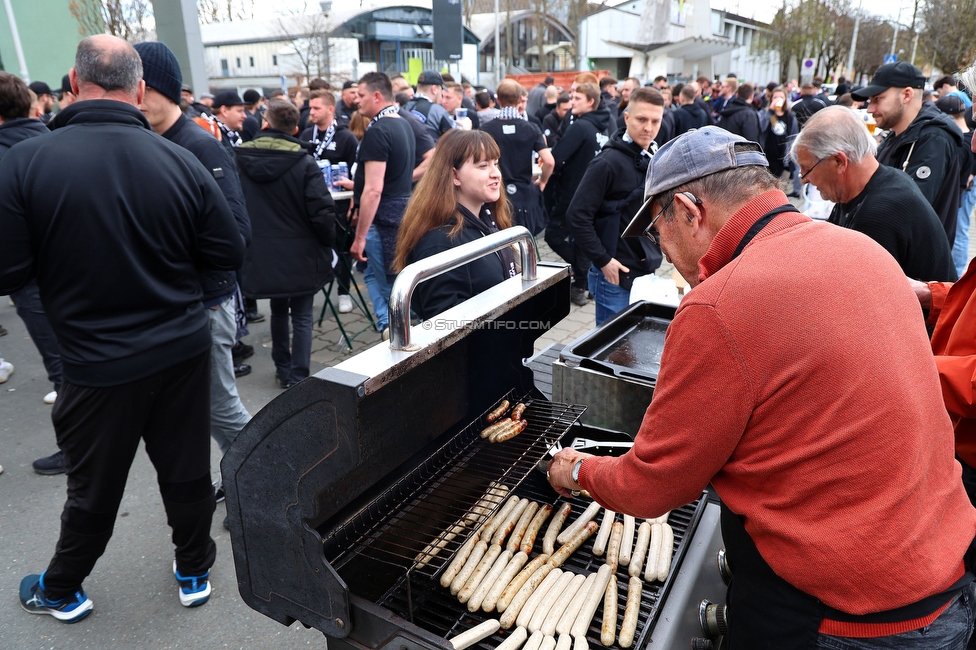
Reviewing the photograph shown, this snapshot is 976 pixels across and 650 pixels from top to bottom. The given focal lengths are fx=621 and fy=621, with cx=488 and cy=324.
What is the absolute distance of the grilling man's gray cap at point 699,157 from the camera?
4.87 feet

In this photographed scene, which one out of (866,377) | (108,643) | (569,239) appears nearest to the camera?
(866,377)

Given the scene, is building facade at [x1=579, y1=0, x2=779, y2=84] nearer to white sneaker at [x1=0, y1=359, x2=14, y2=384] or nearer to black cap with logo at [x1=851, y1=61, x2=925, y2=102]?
black cap with logo at [x1=851, y1=61, x2=925, y2=102]

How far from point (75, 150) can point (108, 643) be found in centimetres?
210

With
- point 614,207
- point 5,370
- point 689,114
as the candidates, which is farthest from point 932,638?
point 689,114

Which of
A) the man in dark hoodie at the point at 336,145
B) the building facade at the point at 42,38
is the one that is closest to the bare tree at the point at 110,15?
the building facade at the point at 42,38

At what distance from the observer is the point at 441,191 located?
284cm

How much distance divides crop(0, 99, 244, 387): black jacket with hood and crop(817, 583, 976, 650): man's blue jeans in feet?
7.90

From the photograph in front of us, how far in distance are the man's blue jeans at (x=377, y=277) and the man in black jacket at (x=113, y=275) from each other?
10.2ft

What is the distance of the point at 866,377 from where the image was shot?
3.94 feet

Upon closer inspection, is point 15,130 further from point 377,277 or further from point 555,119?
point 555,119

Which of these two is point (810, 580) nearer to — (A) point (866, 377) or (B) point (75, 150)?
(A) point (866, 377)

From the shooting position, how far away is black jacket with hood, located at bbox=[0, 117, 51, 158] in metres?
3.73

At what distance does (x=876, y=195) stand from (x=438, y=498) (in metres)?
2.51

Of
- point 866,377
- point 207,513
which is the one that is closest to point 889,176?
point 866,377
